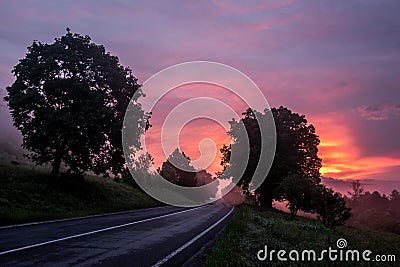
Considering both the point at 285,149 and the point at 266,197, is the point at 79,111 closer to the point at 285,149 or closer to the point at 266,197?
the point at 285,149

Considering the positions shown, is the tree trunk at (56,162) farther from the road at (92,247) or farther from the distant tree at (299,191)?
the distant tree at (299,191)

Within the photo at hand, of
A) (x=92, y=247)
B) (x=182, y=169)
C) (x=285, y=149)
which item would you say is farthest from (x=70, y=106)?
(x=182, y=169)

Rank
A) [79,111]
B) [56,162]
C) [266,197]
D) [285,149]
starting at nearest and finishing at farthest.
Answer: [79,111]
[56,162]
[285,149]
[266,197]

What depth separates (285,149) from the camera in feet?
159

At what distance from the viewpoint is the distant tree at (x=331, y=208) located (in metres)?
28.4

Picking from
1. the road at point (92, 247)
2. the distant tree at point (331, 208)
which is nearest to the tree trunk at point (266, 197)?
the distant tree at point (331, 208)

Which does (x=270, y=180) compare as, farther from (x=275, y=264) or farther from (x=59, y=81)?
A: (x=275, y=264)

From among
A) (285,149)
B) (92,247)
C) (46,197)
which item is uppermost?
(285,149)

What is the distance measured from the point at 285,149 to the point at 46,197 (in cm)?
3386

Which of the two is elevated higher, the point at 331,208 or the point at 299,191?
the point at 299,191

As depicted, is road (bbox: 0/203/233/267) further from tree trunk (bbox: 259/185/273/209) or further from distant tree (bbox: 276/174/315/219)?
tree trunk (bbox: 259/185/273/209)

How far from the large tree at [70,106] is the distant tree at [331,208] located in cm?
1562

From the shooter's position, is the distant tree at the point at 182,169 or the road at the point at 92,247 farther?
the distant tree at the point at 182,169

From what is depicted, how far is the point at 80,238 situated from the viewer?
426 inches
